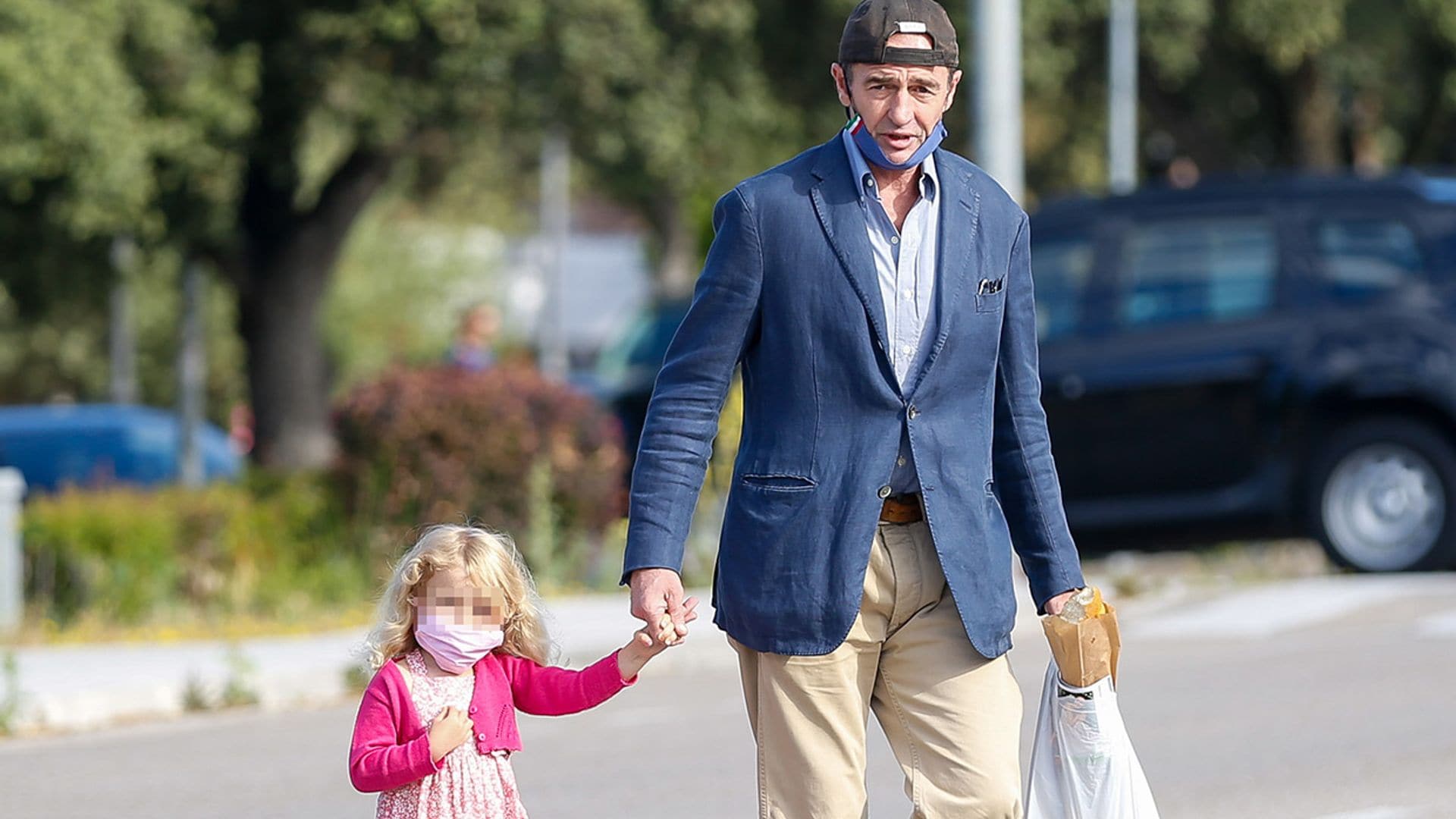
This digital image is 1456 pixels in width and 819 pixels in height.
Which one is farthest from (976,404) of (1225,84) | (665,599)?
(1225,84)

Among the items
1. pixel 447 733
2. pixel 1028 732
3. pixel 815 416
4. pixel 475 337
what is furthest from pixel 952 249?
pixel 475 337

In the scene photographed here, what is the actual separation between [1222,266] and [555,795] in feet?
21.2

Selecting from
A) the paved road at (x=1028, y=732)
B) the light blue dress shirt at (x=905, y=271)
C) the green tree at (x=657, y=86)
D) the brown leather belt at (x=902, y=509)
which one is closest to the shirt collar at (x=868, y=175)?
the light blue dress shirt at (x=905, y=271)

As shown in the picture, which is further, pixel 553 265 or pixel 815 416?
pixel 553 265

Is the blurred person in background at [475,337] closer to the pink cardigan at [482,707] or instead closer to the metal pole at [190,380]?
the metal pole at [190,380]

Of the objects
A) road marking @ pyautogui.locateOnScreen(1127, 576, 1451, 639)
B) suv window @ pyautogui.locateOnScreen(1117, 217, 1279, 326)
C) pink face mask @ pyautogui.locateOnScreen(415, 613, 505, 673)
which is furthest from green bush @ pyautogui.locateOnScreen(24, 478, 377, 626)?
pink face mask @ pyautogui.locateOnScreen(415, 613, 505, 673)

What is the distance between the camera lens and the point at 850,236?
400 centimetres

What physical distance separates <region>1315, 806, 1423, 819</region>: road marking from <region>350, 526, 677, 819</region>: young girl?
326 cm

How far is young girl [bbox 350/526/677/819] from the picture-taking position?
395 centimetres

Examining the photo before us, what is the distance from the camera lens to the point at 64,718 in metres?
9.41

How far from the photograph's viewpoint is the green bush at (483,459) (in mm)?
12891

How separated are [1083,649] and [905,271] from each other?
2.41 ft

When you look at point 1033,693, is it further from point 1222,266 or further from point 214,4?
point 214,4

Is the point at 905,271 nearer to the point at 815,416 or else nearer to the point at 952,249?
the point at 952,249
